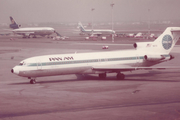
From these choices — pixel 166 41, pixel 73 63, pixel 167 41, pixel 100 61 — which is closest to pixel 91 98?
pixel 73 63

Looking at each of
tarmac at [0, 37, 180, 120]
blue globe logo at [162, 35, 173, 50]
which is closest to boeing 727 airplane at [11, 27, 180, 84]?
blue globe logo at [162, 35, 173, 50]

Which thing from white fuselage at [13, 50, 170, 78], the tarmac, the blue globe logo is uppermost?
the blue globe logo

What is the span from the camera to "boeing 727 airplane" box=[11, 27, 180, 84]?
1302 inches

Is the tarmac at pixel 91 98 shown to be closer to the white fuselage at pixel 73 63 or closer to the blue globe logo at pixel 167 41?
the white fuselage at pixel 73 63

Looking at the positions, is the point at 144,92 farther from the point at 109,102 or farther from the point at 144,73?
the point at 144,73

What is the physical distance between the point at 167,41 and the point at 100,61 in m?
9.93

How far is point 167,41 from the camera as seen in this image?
39.3 metres

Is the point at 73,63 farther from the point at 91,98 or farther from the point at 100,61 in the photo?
the point at 91,98

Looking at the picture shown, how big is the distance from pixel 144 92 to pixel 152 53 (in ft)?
37.0

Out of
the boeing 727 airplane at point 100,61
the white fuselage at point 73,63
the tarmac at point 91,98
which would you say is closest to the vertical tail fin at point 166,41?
the boeing 727 airplane at point 100,61

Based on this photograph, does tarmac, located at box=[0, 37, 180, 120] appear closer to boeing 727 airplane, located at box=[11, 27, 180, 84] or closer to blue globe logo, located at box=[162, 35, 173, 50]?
boeing 727 airplane, located at box=[11, 27, 180, 84]

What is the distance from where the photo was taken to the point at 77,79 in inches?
1460

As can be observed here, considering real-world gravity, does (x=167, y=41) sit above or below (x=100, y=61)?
above

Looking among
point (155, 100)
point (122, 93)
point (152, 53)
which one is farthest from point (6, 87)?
point (152, 53)
